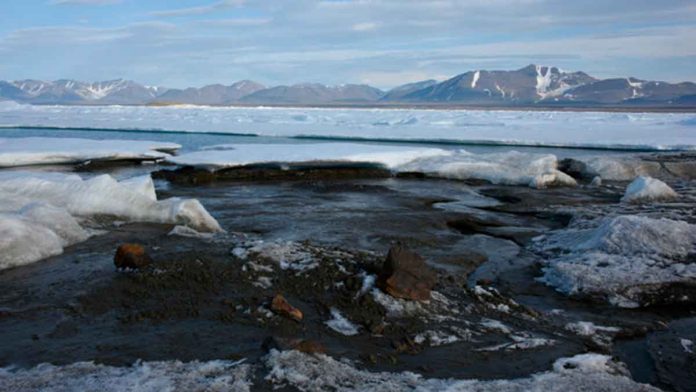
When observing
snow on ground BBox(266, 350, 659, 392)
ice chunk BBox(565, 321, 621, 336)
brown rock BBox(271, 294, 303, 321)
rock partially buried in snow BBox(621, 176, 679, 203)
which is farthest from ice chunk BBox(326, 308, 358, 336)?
rock partially buried in snow BBox(621, 176, 679, 203)

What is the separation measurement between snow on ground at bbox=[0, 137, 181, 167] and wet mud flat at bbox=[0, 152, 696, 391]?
758 cm

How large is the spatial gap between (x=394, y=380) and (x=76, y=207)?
5.20m

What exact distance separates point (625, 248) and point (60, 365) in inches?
199

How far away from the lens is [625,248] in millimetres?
6227

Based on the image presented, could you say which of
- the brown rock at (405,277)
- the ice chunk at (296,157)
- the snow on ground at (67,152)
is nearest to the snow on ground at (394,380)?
the brown rock at (405,277)

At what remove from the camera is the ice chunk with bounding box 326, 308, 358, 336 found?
4.32 meters

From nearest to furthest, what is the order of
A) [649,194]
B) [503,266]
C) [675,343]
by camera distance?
[675,343], [503,266], [649,194]

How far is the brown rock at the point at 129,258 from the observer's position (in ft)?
17.4

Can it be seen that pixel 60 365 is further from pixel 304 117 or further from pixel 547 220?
pixel 304 117

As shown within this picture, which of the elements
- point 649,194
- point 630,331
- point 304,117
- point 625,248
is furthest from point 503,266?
point 304,117

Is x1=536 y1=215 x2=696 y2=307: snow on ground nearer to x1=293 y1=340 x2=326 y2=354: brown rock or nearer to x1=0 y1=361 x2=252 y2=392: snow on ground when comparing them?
x1=293 y1=340 x2=326 y2=354: brown rock

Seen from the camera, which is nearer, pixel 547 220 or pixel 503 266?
pixel 503 266

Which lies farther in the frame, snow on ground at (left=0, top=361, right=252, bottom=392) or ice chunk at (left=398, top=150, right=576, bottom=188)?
ice chunk at (left=398, top=150, right=576, bottom=188)

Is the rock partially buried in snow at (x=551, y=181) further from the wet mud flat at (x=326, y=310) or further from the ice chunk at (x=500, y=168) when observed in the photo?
the wet mud flat at (x=326, y=310)
